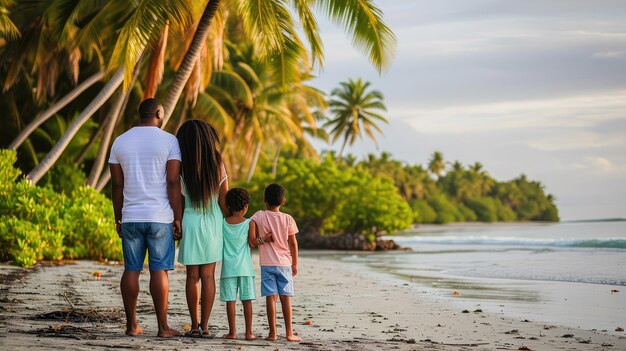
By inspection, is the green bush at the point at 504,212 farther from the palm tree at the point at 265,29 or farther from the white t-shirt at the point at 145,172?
the white t-shirt at the point at 145,172

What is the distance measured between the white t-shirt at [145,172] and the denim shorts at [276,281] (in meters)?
0.97

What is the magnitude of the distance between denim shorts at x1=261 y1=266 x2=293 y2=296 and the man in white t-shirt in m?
0.82

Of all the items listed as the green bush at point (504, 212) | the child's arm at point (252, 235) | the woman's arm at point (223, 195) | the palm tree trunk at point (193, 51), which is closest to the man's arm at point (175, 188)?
the woman's arm at point (223, 195)

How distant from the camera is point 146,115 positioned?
253 inches

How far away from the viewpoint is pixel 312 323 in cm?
809

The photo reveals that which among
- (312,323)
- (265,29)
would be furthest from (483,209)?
(312,323)

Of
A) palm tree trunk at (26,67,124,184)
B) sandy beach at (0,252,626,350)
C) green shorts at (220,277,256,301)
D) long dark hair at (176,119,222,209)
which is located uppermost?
palm tree trunk at (26,67,124,184)

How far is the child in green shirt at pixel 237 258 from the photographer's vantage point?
654cm

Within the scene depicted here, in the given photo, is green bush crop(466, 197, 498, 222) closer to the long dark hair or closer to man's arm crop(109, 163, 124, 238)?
the long dark hair

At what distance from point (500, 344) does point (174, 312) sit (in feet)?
11.5

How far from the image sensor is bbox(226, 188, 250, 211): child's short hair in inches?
257

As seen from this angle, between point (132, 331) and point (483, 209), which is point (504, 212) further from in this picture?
point (132, 331)

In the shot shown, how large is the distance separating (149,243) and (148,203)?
32cm

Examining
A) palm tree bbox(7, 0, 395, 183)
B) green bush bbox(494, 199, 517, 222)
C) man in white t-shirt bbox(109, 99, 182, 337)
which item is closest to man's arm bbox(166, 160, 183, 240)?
man in white t-shirt bbox(109, 99, 182, 337)
